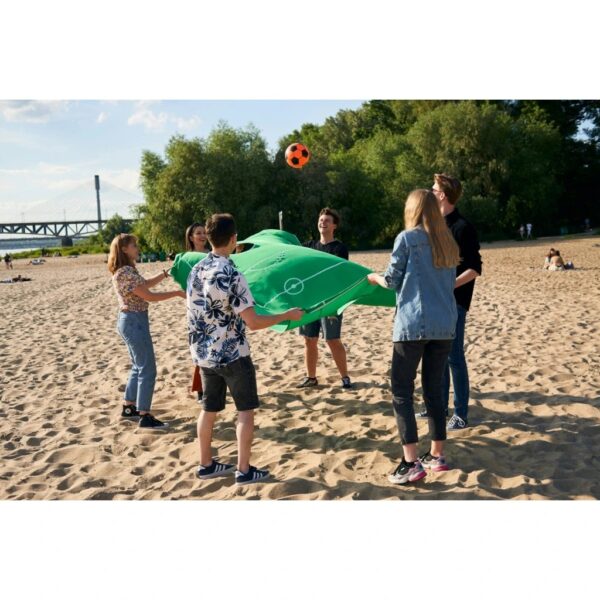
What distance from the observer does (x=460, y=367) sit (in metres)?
4.52

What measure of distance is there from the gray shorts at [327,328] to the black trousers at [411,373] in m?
1.80

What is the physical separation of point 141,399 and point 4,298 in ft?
47.5

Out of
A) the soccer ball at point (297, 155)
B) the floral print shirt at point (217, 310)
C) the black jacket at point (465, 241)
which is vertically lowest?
the floral print shirt at point (217, 310)

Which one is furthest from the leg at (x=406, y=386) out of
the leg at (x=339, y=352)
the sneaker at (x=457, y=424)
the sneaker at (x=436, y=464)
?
the leg at (x=339, y=352)

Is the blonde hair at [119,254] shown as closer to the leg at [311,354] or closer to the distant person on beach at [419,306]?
the leg at [311,354]

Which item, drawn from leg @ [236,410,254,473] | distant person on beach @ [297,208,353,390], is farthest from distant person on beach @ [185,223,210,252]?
leg @ [236,410,254,473]

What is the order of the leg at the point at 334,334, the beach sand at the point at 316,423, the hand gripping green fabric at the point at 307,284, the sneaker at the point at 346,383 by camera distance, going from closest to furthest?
the beach sand at the point at 316,423 < the hand gripping green fabric at the point at 307,284 < the leg at the point at 334,334 < the sneaker at the point at 346,383

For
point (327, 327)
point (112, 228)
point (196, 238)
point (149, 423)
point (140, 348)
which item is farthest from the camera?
point (112, 228)

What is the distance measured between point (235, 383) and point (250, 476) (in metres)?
0.68

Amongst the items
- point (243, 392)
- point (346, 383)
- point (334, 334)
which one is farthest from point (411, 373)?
point (346, 383)

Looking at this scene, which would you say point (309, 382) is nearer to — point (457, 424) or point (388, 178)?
point (457, 424)

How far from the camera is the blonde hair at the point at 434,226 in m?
3.49

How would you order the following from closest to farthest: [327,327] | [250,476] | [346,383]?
1. [250,476]
2. [327,327]
3. [346,383]
